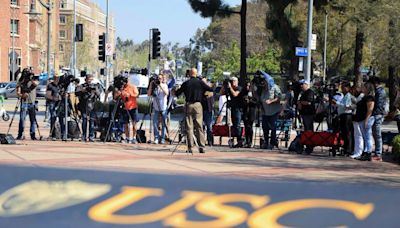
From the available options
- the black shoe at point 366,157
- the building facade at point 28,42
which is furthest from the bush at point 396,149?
the building facade at point 28,42

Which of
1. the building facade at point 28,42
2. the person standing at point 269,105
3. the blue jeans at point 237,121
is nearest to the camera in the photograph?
the person standing at point 269,105

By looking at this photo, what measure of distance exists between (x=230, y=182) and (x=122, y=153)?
885 centimetres

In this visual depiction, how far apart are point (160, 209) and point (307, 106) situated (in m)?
9.92

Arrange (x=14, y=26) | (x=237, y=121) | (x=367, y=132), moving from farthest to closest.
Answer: (x=14, y=26) → (x=237, y=121) → (x=367, y=132)

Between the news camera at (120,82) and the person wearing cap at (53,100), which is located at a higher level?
the news camera at (120,82)

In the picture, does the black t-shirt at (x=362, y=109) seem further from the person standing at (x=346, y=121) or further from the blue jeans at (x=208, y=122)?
the blue jeans at (x=208, y=122)

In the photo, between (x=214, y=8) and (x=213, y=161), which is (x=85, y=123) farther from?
(x=214, y=8)

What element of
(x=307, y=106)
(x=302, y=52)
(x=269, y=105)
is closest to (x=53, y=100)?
(x=269, y=105)

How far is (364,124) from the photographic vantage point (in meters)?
13.4

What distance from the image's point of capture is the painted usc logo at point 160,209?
16.1 ft

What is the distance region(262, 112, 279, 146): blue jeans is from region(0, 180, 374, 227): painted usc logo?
9890mm

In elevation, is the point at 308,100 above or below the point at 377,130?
above

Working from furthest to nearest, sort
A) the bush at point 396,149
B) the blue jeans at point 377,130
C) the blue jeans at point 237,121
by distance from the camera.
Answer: the blue jeans at point 237,121, the bush at point 396,149, the blue jeans at point 377,130

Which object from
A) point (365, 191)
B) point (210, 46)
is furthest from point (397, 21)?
point (210, 46)
